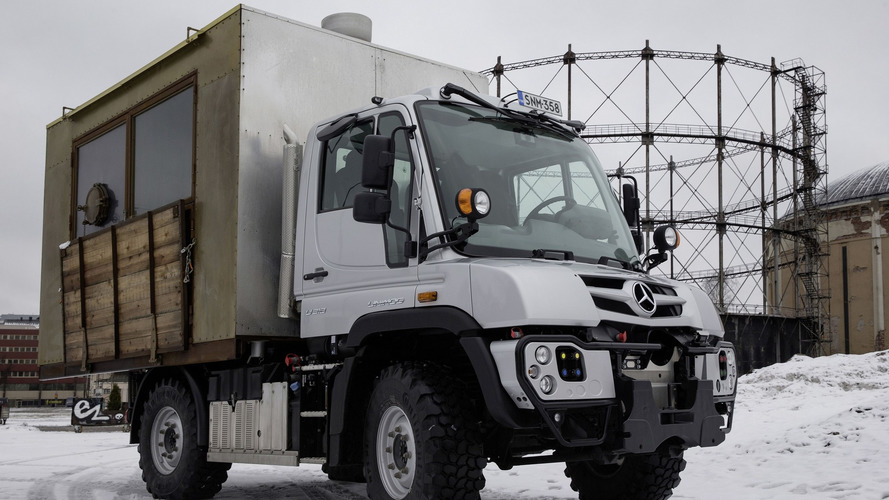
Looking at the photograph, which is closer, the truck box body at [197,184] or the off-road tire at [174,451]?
the truck box body at [197,184]

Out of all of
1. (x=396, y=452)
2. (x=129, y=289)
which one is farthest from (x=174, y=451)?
(x=396, y=452)

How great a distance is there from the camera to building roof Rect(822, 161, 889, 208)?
54.3 meters

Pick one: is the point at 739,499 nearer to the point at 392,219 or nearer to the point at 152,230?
the point at 392,219

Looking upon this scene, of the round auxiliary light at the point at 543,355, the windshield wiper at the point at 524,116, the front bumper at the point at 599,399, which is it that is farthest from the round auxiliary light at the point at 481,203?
the windshield wiper at the point at 524,116

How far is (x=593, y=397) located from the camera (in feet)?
19.2

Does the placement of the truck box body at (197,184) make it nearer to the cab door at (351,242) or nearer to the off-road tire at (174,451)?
the off-road tire at (174,451)

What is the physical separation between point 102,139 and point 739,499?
819 cm

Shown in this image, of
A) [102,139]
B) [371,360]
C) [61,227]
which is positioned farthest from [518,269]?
[61,227]

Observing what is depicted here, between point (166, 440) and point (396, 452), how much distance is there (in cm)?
415

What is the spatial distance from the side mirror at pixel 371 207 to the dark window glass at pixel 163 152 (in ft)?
11.2

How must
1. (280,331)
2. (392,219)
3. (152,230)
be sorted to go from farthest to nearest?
(152,230)
(280,331)
(392,219)

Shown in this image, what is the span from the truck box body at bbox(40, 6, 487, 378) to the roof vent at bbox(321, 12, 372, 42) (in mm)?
200

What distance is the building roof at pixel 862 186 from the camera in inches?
2137

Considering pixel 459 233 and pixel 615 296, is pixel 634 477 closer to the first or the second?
pixel 615 296
